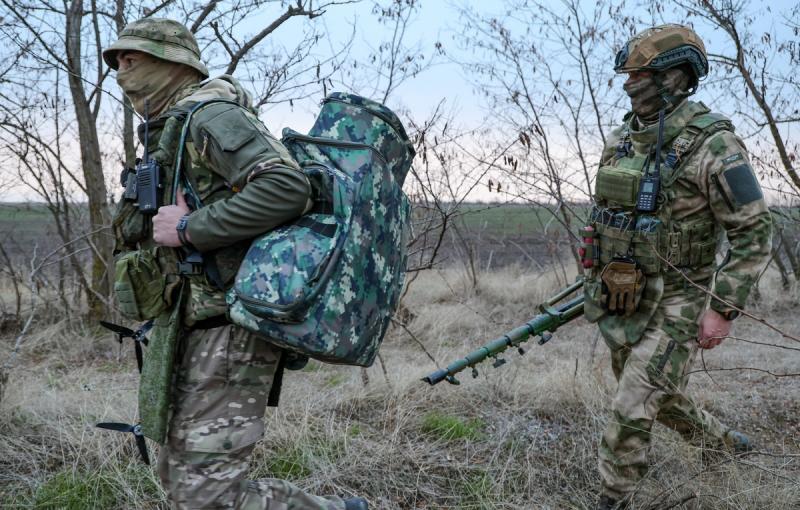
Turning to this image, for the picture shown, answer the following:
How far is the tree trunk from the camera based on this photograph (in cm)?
517

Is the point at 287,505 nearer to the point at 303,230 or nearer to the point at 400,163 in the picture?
the point at 303,230

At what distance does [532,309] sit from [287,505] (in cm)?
546

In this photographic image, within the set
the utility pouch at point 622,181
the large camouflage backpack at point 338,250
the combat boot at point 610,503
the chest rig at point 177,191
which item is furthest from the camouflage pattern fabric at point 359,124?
the combat boot at point 610,503

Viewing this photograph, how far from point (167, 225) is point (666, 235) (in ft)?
6.36

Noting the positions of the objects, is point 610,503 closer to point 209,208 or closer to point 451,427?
point 451,427

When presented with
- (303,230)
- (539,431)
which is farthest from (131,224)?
(539,431)

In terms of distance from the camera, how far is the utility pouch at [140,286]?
2.13 metres

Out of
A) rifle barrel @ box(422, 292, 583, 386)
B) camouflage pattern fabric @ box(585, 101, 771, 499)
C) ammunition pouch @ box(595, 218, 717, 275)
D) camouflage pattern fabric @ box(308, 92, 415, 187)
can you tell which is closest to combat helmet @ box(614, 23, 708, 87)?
camouflage pattern fabric @ box(585, 101, 771, 499)

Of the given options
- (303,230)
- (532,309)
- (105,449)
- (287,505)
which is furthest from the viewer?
(532,309)

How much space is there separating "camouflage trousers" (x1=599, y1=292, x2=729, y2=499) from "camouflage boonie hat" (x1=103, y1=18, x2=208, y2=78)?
2.05 meters

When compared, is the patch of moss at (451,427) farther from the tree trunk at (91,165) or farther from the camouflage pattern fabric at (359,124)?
the tree trunk at (91,165)

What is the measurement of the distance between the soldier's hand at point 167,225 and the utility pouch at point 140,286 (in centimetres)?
12

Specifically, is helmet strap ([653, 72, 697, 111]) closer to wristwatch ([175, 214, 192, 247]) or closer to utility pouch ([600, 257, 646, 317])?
utility pouch ([600, 257, 646, 317])

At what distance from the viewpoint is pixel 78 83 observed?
17.6ft
